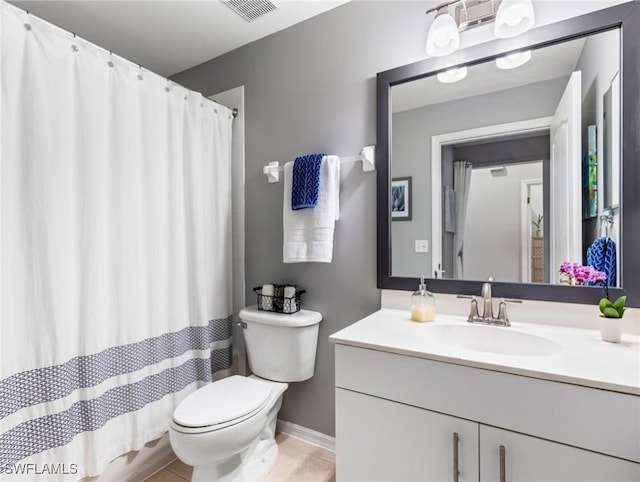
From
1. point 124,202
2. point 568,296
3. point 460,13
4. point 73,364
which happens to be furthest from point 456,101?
point 73,364

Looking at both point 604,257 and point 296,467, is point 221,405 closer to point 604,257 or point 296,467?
point 296,467

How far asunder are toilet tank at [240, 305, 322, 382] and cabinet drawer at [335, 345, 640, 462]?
542 millimetres

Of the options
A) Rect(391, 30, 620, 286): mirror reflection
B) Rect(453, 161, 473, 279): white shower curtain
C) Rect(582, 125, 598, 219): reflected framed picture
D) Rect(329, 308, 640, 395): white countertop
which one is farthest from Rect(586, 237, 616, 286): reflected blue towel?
Rect(453, 161, 473, 279): white shower curtain

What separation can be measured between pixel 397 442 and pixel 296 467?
803 mm

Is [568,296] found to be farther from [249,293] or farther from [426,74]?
[249,293]

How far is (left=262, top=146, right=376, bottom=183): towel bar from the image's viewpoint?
1605 millimetres

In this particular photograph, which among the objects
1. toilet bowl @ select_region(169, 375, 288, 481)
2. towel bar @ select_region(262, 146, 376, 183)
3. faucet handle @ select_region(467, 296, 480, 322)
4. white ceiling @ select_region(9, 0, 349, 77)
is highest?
white ceiling @ select_region(9, 0, 349, 77)

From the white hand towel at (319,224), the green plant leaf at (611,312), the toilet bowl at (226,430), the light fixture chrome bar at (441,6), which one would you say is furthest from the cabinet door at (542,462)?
the light fixture chrome bar at (441,6)

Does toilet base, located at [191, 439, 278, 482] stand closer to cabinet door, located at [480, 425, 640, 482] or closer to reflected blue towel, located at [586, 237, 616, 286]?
cabinet door, located at [480, 425, 640, 482]

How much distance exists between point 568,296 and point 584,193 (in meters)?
0.38

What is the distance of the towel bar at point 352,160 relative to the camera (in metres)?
1.61

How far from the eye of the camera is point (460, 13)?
4.61 ft

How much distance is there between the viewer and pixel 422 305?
1399 millimetres

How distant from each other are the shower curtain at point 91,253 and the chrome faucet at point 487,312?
1.33 meters
